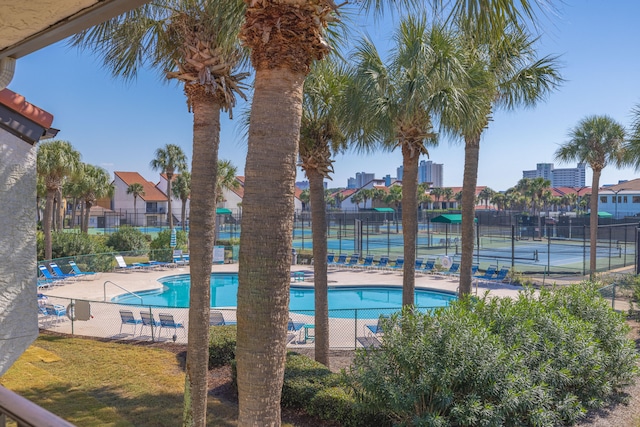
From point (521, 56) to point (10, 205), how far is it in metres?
11.5

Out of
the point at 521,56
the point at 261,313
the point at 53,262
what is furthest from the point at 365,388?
the point at 53,262

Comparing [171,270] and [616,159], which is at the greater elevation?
[616,159]

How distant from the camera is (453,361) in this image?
6480 mm

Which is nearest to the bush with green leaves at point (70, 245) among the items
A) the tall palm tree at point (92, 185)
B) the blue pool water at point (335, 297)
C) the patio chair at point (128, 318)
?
the blue pool water at point (335, 297)

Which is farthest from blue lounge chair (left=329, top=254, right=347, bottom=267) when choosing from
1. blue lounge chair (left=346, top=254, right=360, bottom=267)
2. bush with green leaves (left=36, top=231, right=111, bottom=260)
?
bush with green leaves (left=36, top=231, right=111, bottom=260)

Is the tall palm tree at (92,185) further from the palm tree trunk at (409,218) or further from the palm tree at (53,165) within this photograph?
the palm tree trunk at (409,218)

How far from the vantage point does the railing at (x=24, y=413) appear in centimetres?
143

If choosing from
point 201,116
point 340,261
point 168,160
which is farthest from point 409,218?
point 168,160

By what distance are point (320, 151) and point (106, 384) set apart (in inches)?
262

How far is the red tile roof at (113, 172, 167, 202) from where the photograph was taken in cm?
6338

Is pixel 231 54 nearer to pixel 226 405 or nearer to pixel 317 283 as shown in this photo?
pixel 317 283

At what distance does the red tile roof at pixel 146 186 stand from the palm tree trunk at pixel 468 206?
184 feet

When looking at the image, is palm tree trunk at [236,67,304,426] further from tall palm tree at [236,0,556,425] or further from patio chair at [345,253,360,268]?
patio chair at [345,253,360,268]

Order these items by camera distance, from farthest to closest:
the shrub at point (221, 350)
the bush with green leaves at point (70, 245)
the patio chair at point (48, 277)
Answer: the bush with green leaves at point (70, 245)
the patio chair at point (48, 277)
the shrub at point (221, 350)
